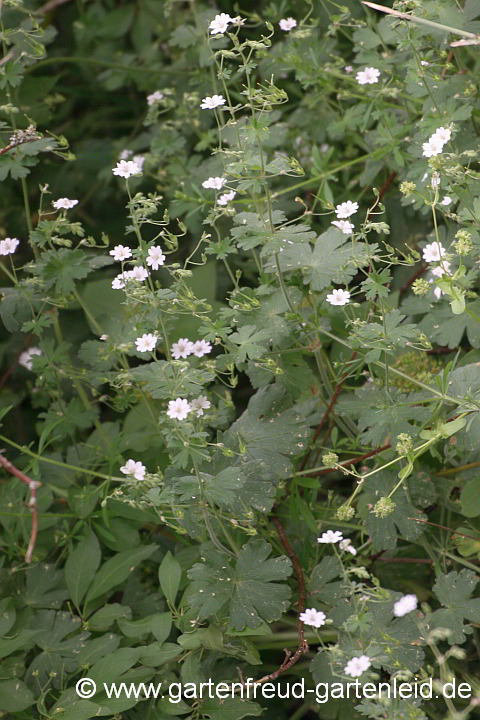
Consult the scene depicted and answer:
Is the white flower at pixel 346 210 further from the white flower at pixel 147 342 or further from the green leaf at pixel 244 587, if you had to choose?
the green leaf at pixel 244 587

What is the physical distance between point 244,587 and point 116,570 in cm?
34

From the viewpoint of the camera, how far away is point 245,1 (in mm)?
2525

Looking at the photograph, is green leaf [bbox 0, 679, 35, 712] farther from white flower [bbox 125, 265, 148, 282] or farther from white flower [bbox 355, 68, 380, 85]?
white flower [bbox 355, 68, 380, 85]

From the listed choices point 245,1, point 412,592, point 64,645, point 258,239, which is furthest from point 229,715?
point 245,1

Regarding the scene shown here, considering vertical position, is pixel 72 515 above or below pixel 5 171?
below

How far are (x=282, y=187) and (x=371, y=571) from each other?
41.5 inches

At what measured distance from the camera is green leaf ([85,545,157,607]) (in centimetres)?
157

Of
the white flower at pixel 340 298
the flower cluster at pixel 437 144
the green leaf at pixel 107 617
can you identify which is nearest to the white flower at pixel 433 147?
the flower cluster at pixel 437 144

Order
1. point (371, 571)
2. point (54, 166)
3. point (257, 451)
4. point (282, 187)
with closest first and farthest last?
point (257, 451) → point (371, 571) → point (282, 187) → point (54, 166)

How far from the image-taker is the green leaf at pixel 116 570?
5.14ft

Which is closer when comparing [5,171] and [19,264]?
[5,171]

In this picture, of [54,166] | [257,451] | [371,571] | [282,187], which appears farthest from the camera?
[54,166]

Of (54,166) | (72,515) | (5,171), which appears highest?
(5,171)

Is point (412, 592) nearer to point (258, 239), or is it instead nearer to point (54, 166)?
point (258, 239)
